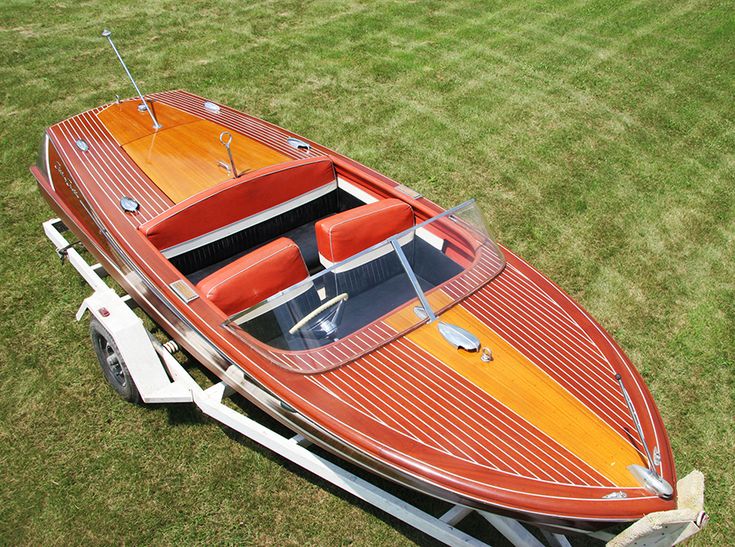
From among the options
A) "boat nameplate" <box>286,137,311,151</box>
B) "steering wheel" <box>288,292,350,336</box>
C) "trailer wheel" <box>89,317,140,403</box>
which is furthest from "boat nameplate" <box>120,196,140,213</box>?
"steering wheel" <box>288,292,350,336</box>

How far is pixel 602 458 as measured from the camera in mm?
2395

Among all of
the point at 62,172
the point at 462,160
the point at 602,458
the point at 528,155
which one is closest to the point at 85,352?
the point at 62,172

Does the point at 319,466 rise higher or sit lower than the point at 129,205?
lower

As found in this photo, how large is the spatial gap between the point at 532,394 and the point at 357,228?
4.74 feet

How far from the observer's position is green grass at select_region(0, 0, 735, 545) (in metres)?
3.12

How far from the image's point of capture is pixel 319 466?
9.00 ft

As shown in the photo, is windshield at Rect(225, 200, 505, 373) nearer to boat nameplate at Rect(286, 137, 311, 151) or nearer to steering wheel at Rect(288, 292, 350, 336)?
steering wheel at Rect(288, 292, 350, 336)

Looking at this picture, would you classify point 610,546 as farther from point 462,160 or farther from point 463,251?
point 462,160

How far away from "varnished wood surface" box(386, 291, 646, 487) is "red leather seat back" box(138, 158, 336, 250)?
1407 mm

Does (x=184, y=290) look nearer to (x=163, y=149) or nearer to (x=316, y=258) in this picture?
(x=316, y=258)

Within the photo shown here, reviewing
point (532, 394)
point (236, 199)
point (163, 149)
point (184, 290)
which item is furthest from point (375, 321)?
point (163, 149)

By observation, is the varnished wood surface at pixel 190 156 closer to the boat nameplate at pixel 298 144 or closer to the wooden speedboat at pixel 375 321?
the wooden speedboat at pixel 375 321

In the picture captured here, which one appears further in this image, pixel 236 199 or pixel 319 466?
pixel 236 199

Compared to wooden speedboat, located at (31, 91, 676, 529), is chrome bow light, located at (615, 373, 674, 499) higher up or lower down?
lower down
